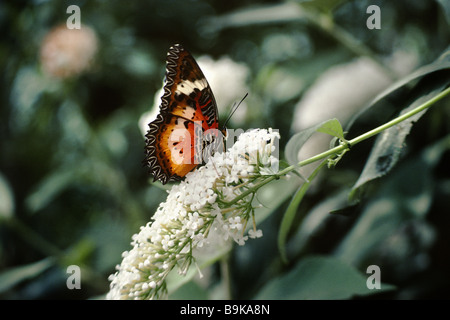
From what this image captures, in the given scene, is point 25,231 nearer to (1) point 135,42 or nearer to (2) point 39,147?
(2) point 39,147

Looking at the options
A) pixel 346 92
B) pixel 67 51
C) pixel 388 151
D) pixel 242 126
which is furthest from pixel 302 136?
pixel 67 51

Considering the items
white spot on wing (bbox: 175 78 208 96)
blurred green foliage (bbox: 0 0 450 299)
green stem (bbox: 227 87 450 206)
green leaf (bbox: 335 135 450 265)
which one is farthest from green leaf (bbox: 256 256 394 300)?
white spot on wing (bbox: 175 78 208 96)

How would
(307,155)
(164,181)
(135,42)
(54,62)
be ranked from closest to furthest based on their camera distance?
(164,181)
(307,155)
(54,62)
(135,42)

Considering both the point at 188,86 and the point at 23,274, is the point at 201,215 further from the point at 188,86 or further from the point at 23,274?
the point at 23,274

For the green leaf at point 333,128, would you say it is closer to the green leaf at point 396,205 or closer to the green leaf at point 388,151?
the green leaf at point 388,151

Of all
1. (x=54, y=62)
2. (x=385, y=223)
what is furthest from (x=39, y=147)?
(x=385, y=223)
